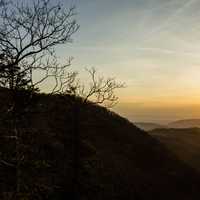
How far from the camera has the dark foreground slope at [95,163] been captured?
26147 millimetres

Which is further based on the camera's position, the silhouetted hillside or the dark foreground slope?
the silhouetted hillside

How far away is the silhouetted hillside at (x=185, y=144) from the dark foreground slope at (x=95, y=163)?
13439mm

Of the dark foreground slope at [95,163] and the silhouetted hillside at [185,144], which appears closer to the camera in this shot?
the dark foreground slope at [95,163]

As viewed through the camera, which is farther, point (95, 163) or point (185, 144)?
point (185, 144)

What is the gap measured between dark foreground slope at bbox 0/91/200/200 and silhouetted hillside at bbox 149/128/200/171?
44.1 ft

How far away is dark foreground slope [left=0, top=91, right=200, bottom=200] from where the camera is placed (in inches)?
1029

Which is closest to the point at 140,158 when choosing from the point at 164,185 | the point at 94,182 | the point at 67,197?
the point at 164,185

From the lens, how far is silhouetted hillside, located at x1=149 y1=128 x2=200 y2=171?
2963 inches

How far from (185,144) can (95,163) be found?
5683 centimetres

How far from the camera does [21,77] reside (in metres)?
15.0

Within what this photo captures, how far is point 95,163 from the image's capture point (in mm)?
38688

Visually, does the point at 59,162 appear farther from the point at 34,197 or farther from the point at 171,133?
the point at 171,133

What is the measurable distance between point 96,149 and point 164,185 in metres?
8.70

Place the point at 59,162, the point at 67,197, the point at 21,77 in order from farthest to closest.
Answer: the point at 59,162 → the point at 67,197 → the point at 21,77
